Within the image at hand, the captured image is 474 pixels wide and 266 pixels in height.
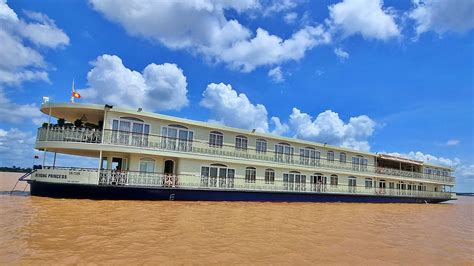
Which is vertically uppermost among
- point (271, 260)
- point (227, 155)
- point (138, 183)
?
point (227, 155)

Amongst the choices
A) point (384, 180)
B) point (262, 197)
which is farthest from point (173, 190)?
point (384, 180)

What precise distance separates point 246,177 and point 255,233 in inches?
502

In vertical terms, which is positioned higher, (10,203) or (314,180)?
(314,180)

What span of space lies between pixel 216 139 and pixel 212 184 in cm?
304

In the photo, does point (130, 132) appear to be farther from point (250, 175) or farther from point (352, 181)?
point (352, 181)

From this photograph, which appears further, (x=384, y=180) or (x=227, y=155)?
(x=384, y=180)

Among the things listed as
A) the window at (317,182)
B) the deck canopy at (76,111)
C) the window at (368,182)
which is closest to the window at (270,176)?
the window at (317,182)

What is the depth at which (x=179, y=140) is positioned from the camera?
20.6 metres

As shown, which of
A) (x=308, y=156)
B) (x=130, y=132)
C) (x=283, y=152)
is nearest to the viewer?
(x=130, y=132)

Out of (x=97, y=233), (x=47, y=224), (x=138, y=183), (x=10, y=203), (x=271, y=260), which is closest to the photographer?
(x=271, y=260)

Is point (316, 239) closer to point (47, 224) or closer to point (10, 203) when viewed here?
point (47, 224)

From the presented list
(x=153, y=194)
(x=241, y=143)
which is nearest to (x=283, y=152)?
(x=241, y=143)

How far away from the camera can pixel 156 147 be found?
19516mm

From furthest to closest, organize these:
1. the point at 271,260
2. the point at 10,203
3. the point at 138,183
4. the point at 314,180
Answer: the point at 314,180
the point at 138,183
the point at 10,203
the point at 271,260
